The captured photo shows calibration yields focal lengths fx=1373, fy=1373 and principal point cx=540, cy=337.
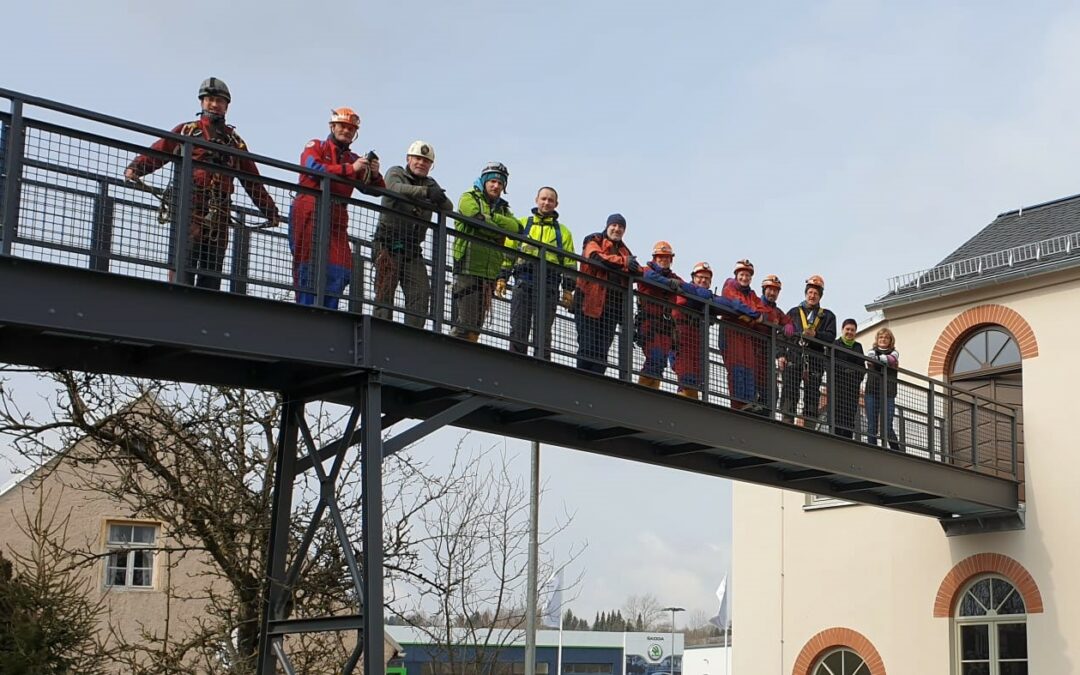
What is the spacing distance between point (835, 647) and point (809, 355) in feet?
24.1

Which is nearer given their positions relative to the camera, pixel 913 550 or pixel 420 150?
pixel 420 150

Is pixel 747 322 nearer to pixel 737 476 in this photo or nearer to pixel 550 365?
pixel 737 476

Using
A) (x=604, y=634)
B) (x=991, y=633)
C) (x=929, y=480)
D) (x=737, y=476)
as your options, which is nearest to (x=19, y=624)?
(x=737, y=476)

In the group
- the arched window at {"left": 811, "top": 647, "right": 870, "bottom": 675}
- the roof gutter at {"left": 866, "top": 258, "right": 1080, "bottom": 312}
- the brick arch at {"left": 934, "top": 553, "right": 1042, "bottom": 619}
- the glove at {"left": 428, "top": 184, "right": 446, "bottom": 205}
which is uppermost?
the roof gutter at {"left": 866, "top": 258, "right": 1080, "bottom": 312}

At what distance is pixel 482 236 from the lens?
11.2m

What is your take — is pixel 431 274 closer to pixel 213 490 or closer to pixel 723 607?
pixel 213 490

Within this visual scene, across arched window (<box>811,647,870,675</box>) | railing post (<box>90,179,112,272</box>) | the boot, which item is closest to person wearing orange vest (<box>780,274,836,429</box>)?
the boot

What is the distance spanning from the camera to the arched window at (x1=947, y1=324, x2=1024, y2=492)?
18016 millimetres

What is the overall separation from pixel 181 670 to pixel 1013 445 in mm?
10993

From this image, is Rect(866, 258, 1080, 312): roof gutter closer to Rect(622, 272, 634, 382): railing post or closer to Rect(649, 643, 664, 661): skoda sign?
Rect(622, 272, 634, 382): railing post

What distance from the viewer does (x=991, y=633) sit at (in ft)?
59.6

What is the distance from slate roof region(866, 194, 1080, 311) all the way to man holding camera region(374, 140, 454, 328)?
10815 mm

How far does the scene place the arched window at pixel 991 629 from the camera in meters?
17.9

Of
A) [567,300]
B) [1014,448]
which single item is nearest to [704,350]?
[567,300]
